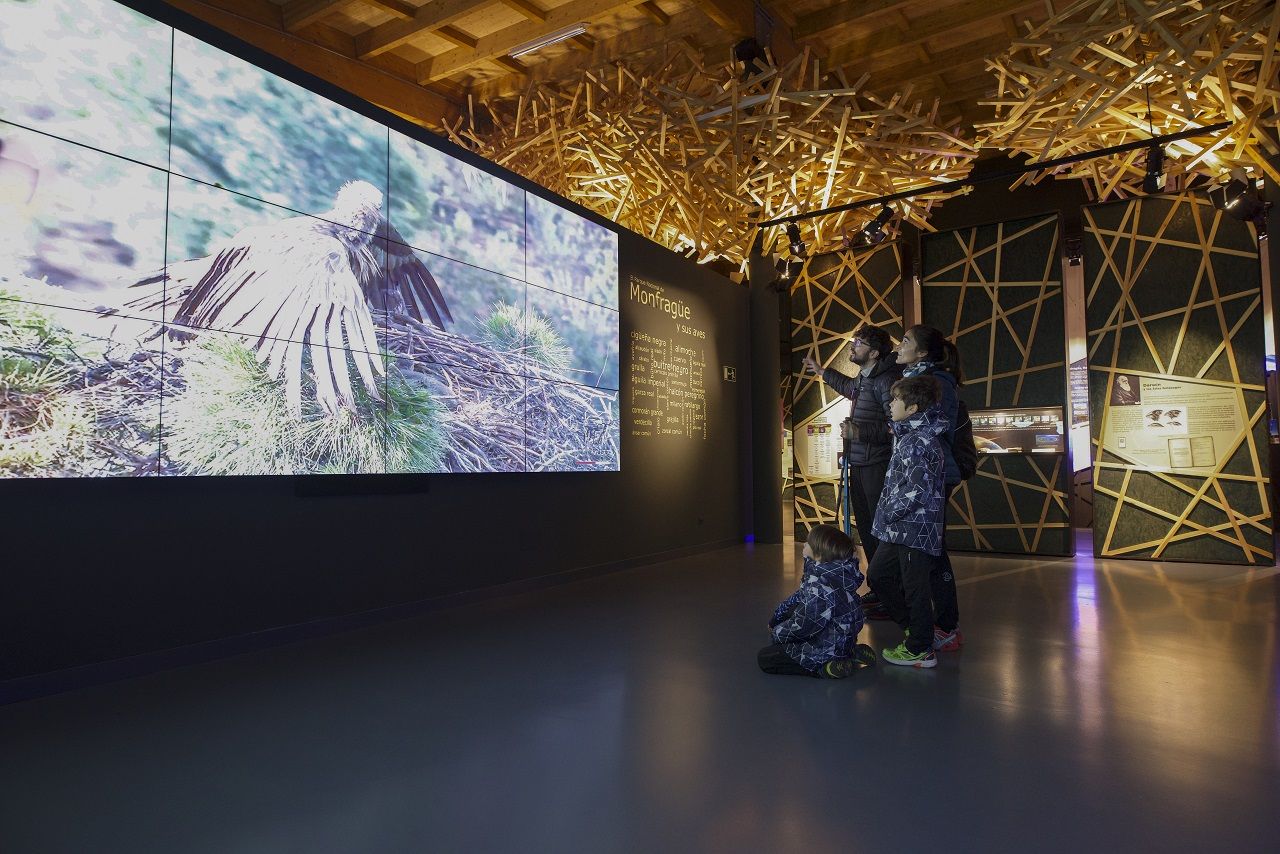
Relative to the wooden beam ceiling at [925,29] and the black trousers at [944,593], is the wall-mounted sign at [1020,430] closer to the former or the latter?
the wooden beam ceiling at [925,29]

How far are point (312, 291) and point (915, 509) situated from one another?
3.03 meters

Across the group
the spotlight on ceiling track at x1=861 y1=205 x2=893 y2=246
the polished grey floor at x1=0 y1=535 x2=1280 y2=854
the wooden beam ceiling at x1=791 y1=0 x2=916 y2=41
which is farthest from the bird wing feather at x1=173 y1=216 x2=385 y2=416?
the wooden beam ceiling at x1=791 y1=0 x2=916 y2=41

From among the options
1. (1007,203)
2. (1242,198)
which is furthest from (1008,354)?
(1242,198)

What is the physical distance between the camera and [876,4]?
640cm

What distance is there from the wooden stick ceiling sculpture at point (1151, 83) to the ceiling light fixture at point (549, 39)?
3.56 metres

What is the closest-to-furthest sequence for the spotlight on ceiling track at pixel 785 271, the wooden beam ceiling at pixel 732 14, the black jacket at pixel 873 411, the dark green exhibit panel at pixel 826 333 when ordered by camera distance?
the black jacket at pixel 873 411, the wooden beam ceiling at pixel 732 14, the spotlight on ceiling track at pixel 785 271, the dark green exhibit panel at pixel 826 333

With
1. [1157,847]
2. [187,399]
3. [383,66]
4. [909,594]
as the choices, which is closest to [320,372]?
[187,399]

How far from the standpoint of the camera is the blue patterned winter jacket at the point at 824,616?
307cm

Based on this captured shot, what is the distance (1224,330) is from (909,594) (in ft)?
16.7

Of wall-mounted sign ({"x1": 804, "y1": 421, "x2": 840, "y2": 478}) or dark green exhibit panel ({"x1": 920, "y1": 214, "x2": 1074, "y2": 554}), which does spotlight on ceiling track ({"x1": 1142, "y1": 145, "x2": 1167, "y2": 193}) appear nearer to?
dark green exhibit panel ({"x1": 920, "y1": 214, "x2": 1074, "y2": 554})

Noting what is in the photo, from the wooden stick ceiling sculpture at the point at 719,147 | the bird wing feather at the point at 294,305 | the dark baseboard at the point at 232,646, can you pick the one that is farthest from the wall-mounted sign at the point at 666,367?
the bird wing feather at the point at 294,305

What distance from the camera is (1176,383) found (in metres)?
6.51

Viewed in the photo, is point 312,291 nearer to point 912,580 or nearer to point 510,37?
point 912,580

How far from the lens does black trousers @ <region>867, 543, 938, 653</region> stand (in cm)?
323
